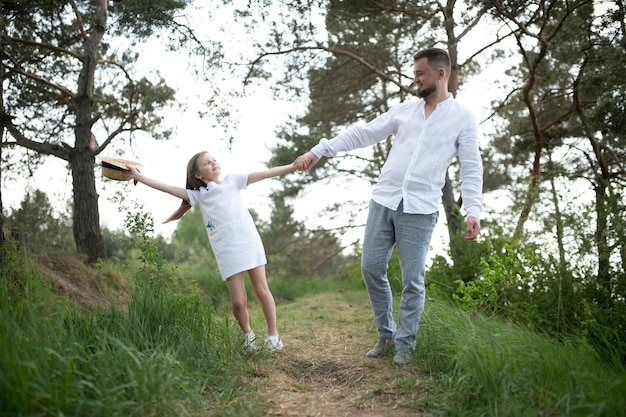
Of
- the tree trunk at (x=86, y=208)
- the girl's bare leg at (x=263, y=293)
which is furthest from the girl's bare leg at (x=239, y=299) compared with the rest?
the tree trunk at (x=86, y=208)

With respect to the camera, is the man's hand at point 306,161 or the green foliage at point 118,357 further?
the man's hand at point 306,161

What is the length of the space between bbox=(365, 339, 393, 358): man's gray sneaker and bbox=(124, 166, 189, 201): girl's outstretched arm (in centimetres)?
188

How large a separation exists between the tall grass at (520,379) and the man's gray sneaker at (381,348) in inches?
22.7

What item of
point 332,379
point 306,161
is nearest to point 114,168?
point 306,161

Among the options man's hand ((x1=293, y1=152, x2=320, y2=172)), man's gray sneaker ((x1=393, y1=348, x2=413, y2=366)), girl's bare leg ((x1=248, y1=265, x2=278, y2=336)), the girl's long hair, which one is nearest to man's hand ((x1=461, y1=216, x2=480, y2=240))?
man's gray sneaker ((x1=393, y1=348, x2=413, y2=366))

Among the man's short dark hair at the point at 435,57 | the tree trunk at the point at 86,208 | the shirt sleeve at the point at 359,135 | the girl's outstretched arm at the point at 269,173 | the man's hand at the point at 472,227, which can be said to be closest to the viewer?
the man's hand at the point at 472,227

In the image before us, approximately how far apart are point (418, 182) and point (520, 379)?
1.43 m

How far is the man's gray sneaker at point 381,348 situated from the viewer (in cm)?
419

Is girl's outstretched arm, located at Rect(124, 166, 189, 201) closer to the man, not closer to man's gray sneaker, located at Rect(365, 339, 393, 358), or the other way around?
the man

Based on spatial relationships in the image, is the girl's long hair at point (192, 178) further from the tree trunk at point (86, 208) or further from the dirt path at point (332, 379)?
the tree trunk at point (86, 208)

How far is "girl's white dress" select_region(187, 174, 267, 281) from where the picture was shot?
4.20 m

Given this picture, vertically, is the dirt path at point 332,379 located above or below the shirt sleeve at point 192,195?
below

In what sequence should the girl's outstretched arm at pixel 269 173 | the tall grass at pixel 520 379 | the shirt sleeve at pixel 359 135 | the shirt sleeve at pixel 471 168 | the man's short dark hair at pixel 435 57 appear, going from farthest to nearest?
the girl's outstretched arm at pixel 269 173 → the shirt sleeve at pixel 359 135 → the man's short dark hair at pixel 435 57 → the shirt sleeve at pixel 471 168 → the tall grass at pixel 520 379

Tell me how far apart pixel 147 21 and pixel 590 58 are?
6.96 metres
